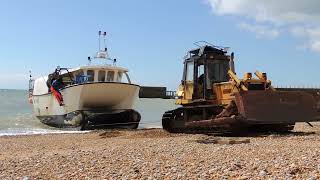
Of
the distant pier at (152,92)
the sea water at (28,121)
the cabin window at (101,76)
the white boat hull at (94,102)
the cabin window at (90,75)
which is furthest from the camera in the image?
the distant pier at (152,92)

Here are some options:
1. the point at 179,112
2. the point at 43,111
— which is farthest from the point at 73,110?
the point at 179,112

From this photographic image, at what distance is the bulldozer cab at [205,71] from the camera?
15.3 metres

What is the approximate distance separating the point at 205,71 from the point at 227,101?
1420 mm

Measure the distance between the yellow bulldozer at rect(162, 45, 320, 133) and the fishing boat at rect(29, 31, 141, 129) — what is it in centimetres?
632

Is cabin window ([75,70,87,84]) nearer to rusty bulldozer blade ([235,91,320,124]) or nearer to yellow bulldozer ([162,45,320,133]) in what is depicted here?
yellow bulldozer ([162,45,320,133])

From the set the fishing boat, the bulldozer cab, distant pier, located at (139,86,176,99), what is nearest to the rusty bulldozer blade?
the bulldozer cab

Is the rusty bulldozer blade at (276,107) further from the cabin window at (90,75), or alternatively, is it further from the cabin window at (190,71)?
the cabin window at (90,75)

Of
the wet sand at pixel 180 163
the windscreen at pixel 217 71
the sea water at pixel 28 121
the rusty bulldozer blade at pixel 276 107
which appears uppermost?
the windscreen at pixel 217 71

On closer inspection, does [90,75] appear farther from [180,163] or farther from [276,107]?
[180,163]

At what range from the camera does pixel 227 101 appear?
14.5m

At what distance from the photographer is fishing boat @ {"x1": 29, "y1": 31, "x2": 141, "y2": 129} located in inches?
871

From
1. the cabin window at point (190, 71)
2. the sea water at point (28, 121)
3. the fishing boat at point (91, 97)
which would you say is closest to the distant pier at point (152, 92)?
the sea water at point (28, 121)

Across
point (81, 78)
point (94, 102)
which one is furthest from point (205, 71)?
point (81, 78)

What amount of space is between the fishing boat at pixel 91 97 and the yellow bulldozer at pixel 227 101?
20.7 feet
